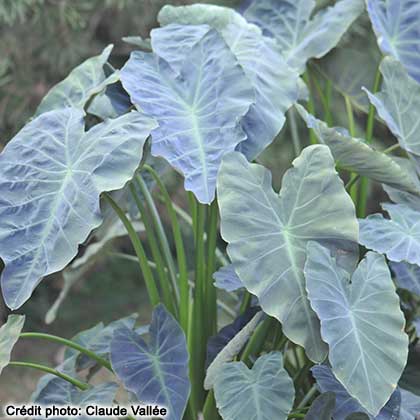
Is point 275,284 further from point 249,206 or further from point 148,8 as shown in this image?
point 148,8

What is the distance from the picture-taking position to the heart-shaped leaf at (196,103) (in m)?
1.16

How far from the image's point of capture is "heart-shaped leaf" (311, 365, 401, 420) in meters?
1.15

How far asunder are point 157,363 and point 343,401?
301mm

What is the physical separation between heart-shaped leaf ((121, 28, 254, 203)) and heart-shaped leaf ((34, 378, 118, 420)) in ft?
1.22

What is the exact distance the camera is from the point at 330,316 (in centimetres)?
105

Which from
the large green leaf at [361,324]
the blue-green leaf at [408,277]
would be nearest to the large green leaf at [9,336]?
the large green leaf at [361,324]

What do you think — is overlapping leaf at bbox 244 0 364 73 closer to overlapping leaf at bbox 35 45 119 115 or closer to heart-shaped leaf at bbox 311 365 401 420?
overlapping leaf at bbox 35 45 119 115

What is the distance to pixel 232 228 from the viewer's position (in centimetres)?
112

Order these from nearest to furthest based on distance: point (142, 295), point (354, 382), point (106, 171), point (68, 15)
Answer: point (354, 382), point (106, 171), point (68, 15), point (142, 295)

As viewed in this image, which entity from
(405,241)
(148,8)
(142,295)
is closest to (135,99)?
(405,241)

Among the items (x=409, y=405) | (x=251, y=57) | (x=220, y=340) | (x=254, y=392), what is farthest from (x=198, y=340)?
(x=251, y=57)

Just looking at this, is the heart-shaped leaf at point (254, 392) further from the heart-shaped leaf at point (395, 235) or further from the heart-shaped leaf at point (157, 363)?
the heart-shaped leaf at point (395, 235)

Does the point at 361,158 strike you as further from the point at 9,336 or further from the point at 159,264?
the point at 9,336

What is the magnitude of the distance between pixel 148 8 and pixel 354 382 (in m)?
2.32
